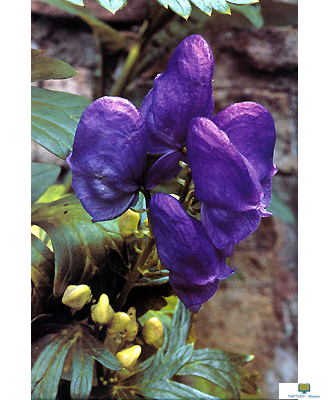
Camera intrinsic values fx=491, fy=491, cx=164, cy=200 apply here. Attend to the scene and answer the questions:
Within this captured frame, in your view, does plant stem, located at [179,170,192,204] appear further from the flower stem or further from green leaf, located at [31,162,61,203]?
green leaf, located at [31,162,61,203]

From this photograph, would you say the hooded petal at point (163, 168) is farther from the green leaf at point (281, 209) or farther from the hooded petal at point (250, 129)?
the green leaf at point (281, 209)

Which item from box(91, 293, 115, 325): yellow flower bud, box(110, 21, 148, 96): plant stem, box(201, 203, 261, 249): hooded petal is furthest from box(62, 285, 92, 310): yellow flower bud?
box(110, 21, 148, 96): plant stem

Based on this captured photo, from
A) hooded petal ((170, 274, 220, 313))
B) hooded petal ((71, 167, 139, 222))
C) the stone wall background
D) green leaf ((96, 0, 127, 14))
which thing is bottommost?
the stone wall background

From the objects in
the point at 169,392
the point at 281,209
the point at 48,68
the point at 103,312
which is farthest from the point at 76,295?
the point at 281,209

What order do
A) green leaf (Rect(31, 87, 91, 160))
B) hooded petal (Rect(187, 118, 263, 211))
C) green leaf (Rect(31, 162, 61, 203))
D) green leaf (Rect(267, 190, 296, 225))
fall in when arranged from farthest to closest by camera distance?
1. green leaf (Rect(267, 190, 296, 225))
2. green leaf (Rect(31, 162, 61, 203))
3. green leaf (Rect(31, 87, 91, 160))
4. hooded petal (Rect(187, 118, 263, 211))

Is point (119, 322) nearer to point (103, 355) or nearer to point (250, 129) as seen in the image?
point (103, 355)
